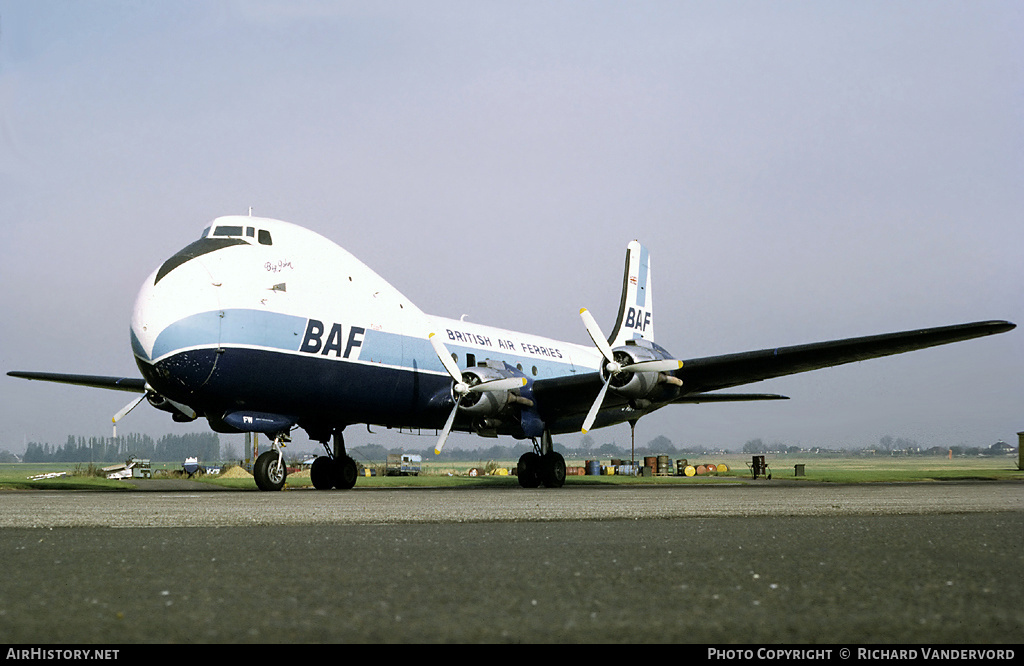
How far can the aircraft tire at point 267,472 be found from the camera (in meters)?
19.5

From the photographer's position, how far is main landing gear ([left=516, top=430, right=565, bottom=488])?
25203mm

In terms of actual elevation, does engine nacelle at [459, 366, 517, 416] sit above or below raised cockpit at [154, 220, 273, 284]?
below

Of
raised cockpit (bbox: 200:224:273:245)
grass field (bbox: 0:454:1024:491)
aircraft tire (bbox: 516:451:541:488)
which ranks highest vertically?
raised cockpit (bbox: 200:224:273:245)

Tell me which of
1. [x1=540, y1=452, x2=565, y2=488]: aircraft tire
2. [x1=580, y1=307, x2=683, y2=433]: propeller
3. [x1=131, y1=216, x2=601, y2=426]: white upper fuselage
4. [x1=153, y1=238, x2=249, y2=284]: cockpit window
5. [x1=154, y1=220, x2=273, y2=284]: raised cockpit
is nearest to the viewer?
[x1=131, y1=216, x2=601, y2=426]: white upper fuselage

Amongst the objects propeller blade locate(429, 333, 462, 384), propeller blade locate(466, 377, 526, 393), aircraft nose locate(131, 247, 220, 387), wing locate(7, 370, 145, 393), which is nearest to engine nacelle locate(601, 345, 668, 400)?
propeller blade locate(466, 377, 526, 393)

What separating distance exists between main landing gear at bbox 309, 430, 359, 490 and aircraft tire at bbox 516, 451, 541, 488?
492 cm

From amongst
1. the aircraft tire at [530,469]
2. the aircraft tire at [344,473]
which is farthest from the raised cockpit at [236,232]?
the aircraft tire at [530,469]

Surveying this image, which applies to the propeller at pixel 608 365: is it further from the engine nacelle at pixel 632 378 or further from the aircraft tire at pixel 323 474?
the aircraft tire at pixel 323 474

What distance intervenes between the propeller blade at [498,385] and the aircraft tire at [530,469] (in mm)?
3251

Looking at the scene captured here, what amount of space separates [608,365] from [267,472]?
340 inches

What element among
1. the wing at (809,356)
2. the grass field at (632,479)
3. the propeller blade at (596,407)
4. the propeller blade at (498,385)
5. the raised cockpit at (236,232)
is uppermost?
the raised cockpit at (236,232)

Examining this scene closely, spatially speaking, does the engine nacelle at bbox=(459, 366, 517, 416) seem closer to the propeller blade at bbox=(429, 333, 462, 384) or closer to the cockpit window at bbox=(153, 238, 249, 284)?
the propeller blade at bbox=(429, 333, 462, 384)
